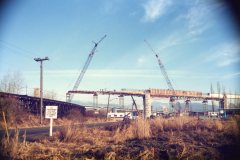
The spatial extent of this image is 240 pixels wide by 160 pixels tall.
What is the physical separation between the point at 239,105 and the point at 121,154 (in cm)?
706

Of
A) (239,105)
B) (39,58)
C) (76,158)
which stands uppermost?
(39,58)

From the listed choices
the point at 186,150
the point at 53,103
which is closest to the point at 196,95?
the point at 53,103

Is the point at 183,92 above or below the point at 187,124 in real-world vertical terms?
above

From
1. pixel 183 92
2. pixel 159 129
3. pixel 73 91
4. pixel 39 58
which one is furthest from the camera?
pixel 183 92

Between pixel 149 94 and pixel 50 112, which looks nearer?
pixel 50 112

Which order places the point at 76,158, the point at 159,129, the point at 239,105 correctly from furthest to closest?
the point at 159,129
the point at 239,105
the point at 76,158

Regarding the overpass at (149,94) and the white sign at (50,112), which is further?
the overpass at (149,94)

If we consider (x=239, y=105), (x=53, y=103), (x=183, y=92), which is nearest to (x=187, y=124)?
(x=239, y=105)

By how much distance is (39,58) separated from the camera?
37.7 metres

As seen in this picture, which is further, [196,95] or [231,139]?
[196,95]

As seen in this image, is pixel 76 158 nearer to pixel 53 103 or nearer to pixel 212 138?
pixel 212 138

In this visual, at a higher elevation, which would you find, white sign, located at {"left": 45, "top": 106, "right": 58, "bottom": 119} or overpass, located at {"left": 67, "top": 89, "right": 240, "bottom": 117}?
overpass, located at {"left": 67, "top": 89, "right": 240, "bottom": 117}

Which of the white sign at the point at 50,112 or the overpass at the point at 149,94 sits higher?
the overpass at the point at 149,94

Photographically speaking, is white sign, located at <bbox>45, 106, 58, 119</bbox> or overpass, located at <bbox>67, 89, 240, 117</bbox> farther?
overpass, located at <bbox>67, 89, 240, 117</bbox>
